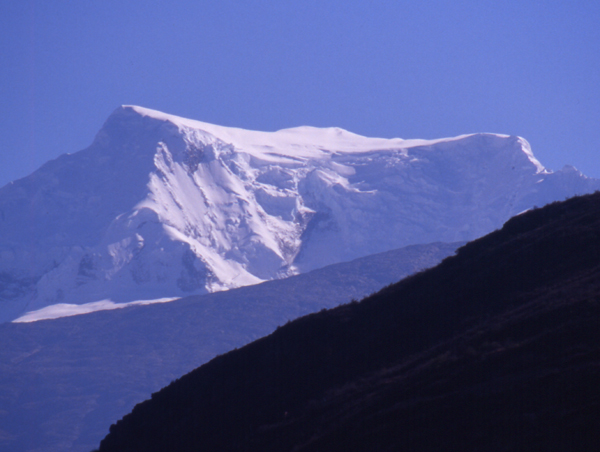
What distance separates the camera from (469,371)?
20.8m

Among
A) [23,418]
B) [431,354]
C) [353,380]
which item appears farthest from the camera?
[23,418]

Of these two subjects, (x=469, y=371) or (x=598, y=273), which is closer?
(x=469, y=371)

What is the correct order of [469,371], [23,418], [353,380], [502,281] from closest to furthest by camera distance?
[469,371] < [353,380] < [502,281] < [23,418]

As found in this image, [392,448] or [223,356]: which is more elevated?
[223,356]

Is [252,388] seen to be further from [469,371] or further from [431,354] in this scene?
[469,371]

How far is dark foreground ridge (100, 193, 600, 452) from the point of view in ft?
57.7

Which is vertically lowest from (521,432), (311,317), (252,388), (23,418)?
(521,432)

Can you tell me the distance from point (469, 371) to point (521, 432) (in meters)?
4.50

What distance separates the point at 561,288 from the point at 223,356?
57.3ft

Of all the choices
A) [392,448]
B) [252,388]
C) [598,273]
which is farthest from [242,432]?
[598,273]

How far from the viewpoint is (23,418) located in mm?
186375

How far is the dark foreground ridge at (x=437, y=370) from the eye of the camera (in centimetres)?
1759

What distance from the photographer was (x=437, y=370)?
22.1m

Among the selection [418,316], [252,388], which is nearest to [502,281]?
[418,316]
